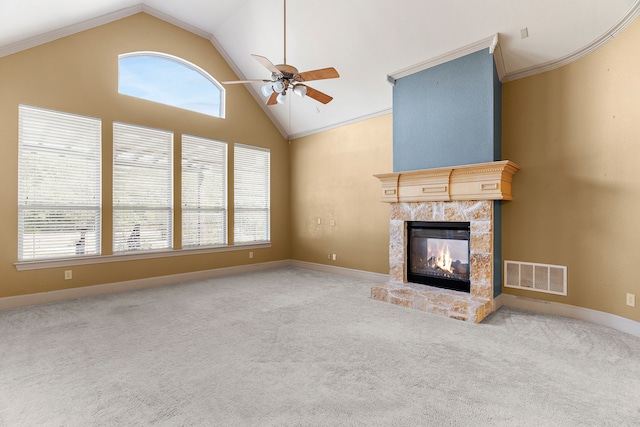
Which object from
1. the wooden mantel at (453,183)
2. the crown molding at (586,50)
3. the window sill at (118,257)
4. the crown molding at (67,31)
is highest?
the crown molding at (67,31)

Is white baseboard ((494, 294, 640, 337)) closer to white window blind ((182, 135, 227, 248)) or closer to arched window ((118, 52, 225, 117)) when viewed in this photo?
white window blind ((182, 135, 227, 248))

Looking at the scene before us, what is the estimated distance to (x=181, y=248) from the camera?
18.6 feet

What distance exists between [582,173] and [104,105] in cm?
654

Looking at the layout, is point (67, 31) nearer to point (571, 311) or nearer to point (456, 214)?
point (456, 214)

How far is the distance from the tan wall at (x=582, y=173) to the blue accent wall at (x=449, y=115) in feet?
1.40

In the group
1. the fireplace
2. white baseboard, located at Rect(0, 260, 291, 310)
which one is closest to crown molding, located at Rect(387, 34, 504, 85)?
the fireplace

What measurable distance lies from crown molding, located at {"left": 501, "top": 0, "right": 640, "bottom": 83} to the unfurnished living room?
2cm

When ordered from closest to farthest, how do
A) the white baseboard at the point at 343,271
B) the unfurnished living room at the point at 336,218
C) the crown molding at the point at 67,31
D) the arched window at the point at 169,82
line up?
1. the unfurnished living room at the point at 336,218
2. the crown molding at the point at 67,31
3. the arched window at the point at 169,82
4. the white baseboard at the point at 343,271

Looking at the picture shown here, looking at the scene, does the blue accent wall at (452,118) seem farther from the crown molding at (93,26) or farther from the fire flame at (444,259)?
the crown molding at (93,26)

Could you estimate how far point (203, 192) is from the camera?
5.99m

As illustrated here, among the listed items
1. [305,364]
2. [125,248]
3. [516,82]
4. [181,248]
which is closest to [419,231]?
[516,82]

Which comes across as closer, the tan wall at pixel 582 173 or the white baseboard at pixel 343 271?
the tan wall at pixel 582 173

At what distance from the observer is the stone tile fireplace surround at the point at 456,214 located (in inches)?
148

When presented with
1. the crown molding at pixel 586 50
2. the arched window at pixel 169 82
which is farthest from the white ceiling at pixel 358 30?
the arched window at pixel 169 82
